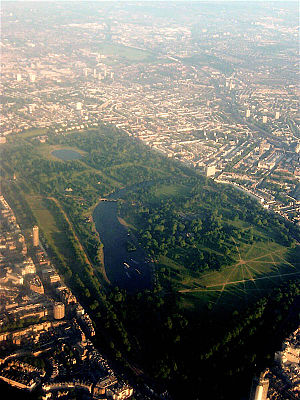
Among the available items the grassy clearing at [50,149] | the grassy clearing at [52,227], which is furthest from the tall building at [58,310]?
the grassy clearing at [50,149]

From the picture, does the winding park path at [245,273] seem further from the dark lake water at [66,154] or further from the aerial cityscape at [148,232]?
the dark lake water at [66,154]

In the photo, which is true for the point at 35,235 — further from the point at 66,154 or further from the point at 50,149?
the point at 50,149

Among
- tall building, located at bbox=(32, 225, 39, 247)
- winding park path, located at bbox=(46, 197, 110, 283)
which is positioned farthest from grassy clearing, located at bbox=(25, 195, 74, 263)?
tall building, located at bbox=(32, 225, 39, 247)

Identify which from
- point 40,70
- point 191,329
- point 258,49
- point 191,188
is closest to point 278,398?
point 191,329

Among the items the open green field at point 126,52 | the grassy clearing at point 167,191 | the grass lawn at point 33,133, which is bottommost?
the grass lawn at point 33,133

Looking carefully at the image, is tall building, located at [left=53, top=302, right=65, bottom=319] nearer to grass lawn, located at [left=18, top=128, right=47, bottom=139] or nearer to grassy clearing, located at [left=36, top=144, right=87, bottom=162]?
grassy clearing, located at [left=36, top=144, right=87, bottom=162]

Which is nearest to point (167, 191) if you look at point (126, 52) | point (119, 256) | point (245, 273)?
point (119, 256)
